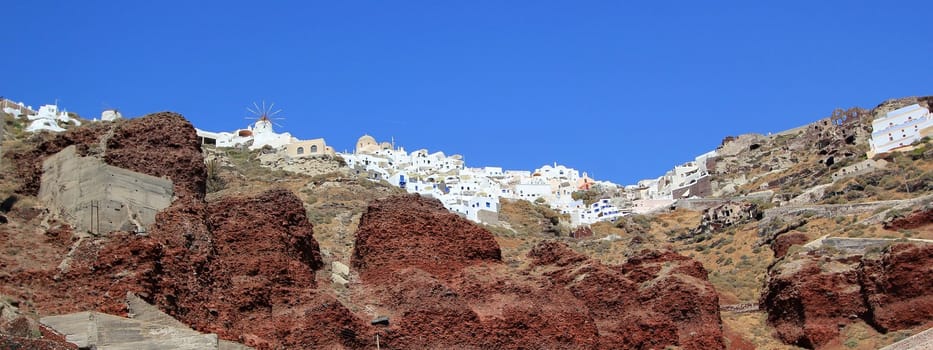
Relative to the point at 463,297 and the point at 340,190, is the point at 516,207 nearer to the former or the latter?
the point at 340,190

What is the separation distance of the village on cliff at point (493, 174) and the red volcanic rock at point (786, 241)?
22.8 metres

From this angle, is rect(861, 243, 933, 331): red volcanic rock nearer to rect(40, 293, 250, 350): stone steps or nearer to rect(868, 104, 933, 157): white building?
rect(40, 293, 250, 350): stone steps

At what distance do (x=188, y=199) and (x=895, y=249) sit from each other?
79.5 feet

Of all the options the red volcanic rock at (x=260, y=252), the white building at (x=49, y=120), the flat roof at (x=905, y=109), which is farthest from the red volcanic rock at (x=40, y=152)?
the flat roof at (x=905, y=109)

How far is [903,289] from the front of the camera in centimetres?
4075

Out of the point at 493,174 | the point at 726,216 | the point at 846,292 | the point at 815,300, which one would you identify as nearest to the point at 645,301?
the point at 815,300

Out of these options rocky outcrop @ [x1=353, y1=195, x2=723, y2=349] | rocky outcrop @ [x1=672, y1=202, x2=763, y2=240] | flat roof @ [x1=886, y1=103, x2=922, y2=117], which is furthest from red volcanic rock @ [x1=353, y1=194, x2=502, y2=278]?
flat roof @ [x1=886, y1=103, x2=922, y2=117]

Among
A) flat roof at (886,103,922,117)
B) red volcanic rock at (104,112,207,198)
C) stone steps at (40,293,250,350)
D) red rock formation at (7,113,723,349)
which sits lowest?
stone steps at (40,293,250,350)

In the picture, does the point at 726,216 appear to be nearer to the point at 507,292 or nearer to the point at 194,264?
the point at 507,292

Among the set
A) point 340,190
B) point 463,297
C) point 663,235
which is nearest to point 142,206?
point 463,297

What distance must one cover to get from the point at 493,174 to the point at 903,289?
84459 mm

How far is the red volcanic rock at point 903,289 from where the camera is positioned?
40.3 meters

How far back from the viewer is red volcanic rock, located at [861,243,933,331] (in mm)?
40266

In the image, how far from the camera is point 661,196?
4067 inches
